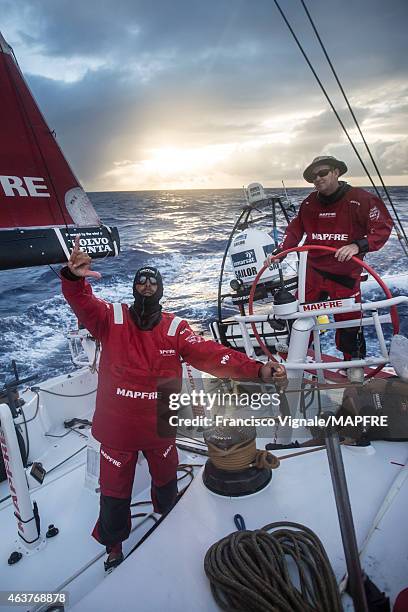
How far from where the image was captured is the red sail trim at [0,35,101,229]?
245 centimetres

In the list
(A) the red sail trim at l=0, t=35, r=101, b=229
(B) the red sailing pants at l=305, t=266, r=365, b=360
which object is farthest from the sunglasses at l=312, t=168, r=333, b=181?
(A) the red sail trim at l=0, t=35, r=101, b=229

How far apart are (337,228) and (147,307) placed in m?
1.74

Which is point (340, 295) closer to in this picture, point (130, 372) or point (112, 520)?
point (130, 372)

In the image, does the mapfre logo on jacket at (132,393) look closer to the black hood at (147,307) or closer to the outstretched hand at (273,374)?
the black hood at (147,307)

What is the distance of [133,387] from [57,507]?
1296 millimetres

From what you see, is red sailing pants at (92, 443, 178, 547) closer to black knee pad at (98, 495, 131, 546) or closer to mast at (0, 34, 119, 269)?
black knee pad at (98, 495, 131, 546)

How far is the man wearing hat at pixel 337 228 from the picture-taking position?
2838mm

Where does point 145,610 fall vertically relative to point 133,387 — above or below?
below

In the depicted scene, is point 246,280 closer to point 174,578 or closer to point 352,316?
point 352,316

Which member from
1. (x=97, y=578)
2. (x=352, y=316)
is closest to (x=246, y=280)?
(x=352, y=316)

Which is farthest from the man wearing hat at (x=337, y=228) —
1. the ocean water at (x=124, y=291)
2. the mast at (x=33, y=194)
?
the ocean water at (x=124, y=291)

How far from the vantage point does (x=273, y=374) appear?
2027mm

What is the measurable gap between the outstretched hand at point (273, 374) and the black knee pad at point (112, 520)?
106cm

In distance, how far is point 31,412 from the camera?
3.52 m
